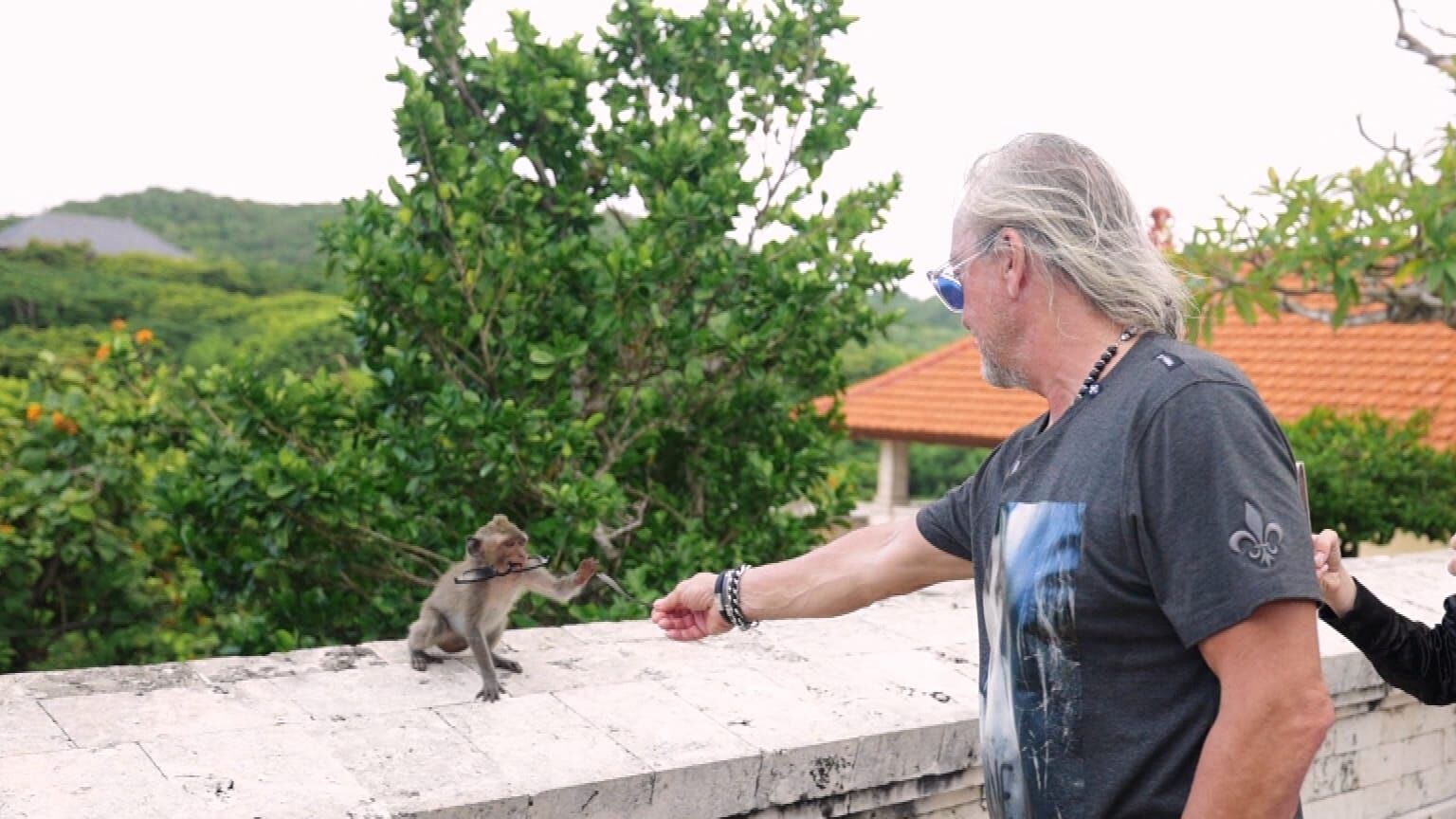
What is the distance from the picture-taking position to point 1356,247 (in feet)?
23.8

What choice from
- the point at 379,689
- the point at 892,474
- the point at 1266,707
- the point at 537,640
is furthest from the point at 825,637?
the point at 892,474

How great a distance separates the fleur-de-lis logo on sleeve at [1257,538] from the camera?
169 centimetres

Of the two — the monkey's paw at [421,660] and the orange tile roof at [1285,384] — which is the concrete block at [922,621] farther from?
the orange tile roof at [1285,384]

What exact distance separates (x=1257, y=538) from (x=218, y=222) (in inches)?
1343

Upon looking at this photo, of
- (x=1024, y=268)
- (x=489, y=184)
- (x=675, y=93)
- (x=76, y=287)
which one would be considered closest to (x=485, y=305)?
(x=489, y=184)

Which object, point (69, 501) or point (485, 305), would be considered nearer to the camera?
point (485, 305)

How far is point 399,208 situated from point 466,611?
2.71 metres

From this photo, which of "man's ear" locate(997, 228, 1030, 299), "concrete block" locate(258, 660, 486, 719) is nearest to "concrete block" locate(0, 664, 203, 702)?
"concrete block" locate(258, 660, 486, 719)

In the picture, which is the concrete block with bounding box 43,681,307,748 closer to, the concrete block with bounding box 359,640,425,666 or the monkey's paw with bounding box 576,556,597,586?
the concrete block with bounding box 359,640,425,666

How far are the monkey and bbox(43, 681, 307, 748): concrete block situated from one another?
1.55 ft

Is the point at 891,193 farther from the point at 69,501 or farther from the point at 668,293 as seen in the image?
the point at 69,501

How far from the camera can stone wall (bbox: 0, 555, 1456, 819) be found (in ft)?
8.35

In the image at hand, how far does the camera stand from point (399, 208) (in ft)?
18.5

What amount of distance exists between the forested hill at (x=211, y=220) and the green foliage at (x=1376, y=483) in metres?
26.3
